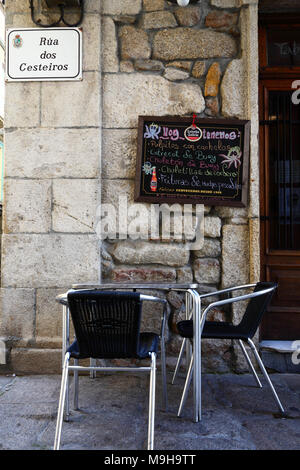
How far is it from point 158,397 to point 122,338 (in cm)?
96

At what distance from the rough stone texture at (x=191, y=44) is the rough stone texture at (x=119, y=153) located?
2.34ft

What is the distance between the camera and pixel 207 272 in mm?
3318

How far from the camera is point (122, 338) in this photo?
6.40 feet

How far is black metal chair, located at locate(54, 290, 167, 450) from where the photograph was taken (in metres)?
1.86

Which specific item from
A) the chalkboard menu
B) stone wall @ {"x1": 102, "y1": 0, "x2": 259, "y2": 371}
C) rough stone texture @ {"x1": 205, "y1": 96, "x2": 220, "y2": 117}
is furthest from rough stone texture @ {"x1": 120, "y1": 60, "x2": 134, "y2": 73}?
rough stone texture @ {"x1": 205, "y1": 96, "x2": 220, "y2": 117}

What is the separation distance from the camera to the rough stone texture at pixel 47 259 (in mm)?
3281

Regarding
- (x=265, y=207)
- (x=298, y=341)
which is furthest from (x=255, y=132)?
(x=298, y=341)

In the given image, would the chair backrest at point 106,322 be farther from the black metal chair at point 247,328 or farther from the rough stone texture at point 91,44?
the rough stone texture at point 91,44

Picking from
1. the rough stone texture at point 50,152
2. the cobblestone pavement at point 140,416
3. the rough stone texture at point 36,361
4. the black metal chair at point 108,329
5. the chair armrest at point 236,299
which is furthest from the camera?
the rough stone texture at point 50,152

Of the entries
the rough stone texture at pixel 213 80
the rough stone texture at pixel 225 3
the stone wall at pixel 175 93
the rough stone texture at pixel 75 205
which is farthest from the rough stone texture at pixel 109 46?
the rough stone texture at pixel 75 205

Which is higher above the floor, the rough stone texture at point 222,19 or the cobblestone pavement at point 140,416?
the rough stone texture at point 222,19

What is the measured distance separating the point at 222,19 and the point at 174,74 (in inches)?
23.9

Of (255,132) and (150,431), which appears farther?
(255,132)

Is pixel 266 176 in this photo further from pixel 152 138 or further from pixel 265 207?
pixel 152 138
